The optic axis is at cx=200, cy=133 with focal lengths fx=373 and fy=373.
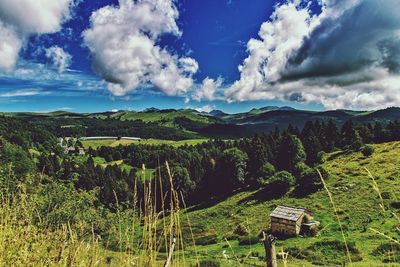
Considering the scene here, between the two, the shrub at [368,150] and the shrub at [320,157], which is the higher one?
the shrub at [368,150]

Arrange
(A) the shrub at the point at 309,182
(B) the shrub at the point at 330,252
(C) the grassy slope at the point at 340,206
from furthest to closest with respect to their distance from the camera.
→ (A) the shrub at the point at 309,182 → (C) the grassy slope at the point at 340,206 → (B) the shrub at the point at 330,252

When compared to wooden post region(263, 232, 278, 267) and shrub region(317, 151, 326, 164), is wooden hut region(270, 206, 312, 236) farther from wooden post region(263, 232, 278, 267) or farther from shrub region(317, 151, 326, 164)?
wooden post region(263, 232, 278, 267)

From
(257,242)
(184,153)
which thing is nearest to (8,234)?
(257,242)

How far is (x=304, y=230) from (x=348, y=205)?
29.9 feet

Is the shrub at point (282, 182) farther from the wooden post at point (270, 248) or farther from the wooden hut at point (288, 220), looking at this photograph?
the wooden post at point (270, 248)

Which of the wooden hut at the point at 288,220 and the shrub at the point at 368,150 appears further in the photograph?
the shrub at the point at 368,150

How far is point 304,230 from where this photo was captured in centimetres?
5191

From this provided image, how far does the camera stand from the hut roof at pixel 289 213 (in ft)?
172

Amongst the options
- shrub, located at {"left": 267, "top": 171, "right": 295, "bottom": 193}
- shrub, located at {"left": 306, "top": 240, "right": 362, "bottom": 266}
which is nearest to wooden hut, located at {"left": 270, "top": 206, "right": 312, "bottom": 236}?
shrub, located at {"left": 306, "top": 240, "right": 362, "bottom": 266}

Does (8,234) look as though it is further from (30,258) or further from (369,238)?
(369,238)

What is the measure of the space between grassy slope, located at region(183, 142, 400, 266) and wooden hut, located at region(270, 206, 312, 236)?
2.35 metres

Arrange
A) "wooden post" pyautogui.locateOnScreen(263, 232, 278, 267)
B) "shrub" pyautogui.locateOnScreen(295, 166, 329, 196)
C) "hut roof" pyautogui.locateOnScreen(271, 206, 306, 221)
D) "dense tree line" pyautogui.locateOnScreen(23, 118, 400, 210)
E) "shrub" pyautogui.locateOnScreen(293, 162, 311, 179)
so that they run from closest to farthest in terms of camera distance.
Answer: "wooden post" pyautogui.locateOnScreen(263, 232, 278, 267) → "hut roof" pyautogui.locateOnScreen(271, 206, 306, 221) → "shrub" pyautogui.locateOnScreen(295, 166, 329, 196) → "shrub" pyautogui.locateOnScreen(293, 162, 311, 179) → "dense tree line" pyautogui.locateOnScreen(23, 118, 400, 210)

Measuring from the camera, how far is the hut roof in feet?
172

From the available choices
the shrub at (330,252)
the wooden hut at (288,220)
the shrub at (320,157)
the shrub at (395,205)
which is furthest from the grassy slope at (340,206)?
the wooden hut at (288,220)
